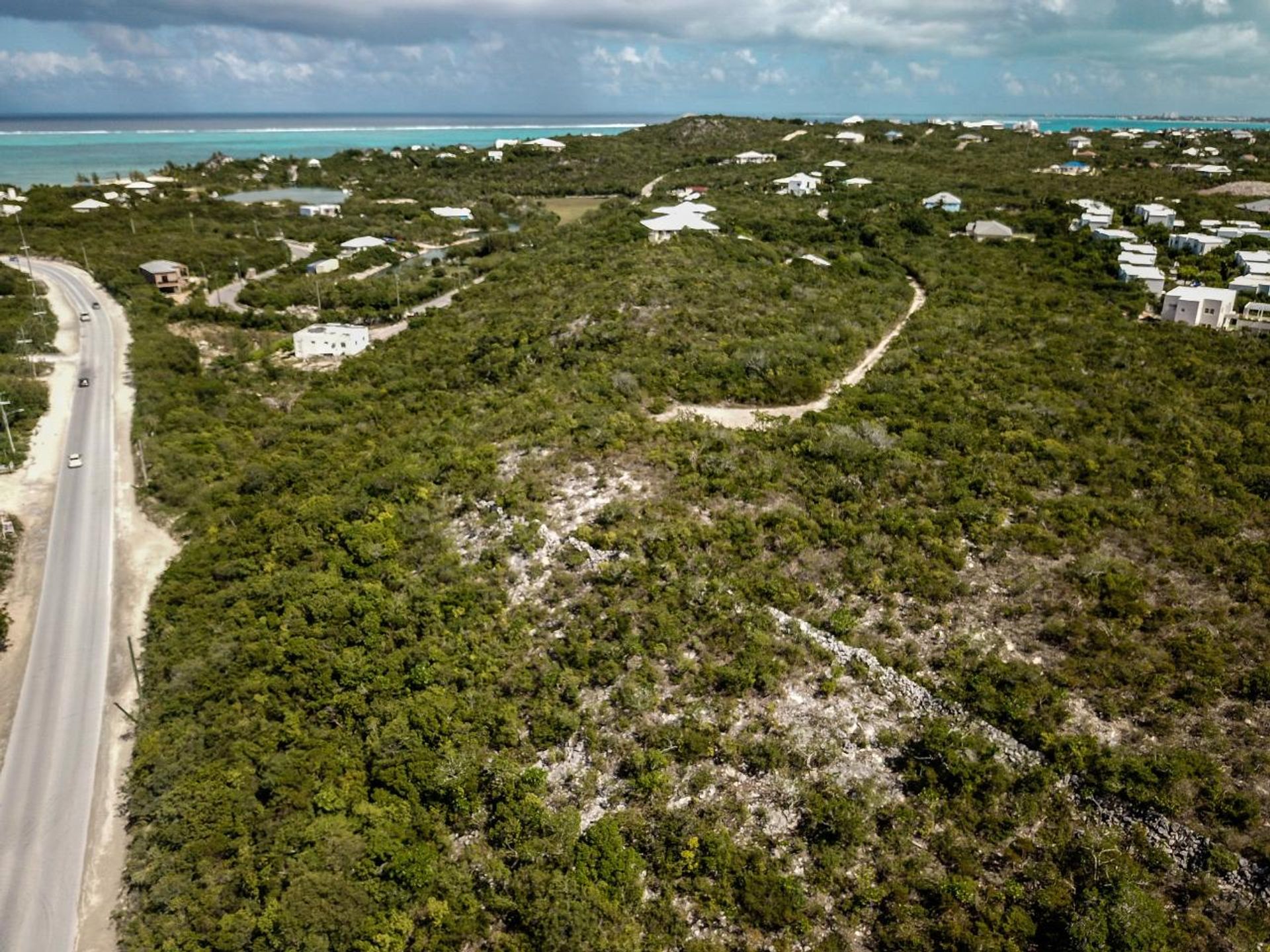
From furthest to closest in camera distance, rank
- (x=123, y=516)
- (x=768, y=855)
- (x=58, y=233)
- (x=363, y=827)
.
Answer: (x=58, y=233) → (x=123, y=516) → (x=363, y=827) → (x=768, y=855)

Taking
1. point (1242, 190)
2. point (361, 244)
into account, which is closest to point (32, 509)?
point (361, 244)

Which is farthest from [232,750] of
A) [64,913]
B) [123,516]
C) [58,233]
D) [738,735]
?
[58,233]

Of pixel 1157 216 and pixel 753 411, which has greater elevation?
pixel 1157 216

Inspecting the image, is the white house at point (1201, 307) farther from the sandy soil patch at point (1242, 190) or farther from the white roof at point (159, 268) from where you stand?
the white roof at point (159, 268)

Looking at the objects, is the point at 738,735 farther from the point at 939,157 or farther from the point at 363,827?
the point at 939,157

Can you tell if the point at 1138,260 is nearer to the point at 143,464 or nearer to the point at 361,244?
the point at 143,464

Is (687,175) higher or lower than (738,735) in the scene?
higher

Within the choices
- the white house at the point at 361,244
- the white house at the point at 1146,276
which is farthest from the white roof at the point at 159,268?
the white house at the point at 1146,276
